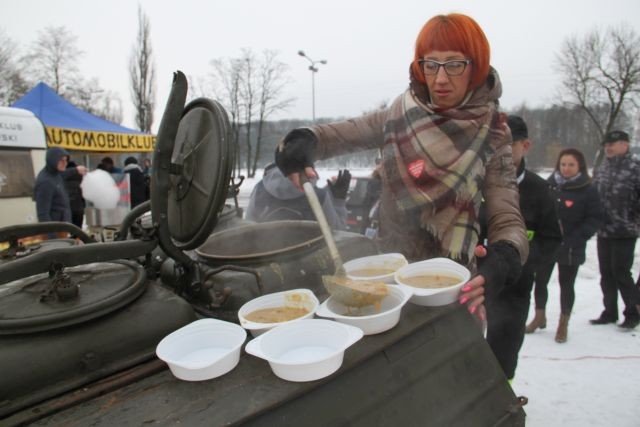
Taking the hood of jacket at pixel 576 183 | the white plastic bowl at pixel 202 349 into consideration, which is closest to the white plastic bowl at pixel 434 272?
the white plastic bowl at pixel 202 349

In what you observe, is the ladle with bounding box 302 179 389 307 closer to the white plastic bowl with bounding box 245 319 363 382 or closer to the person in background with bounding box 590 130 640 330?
the white plastic bowl with bounding box 245 319 363 382

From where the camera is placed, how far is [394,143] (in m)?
2.16

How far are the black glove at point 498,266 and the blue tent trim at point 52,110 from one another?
448 inches

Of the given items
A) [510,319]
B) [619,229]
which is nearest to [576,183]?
[619,229]

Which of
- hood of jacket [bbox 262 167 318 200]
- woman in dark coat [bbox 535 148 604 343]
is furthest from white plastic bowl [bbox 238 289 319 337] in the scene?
woman in dark coat [bbox 535 148 604 343]

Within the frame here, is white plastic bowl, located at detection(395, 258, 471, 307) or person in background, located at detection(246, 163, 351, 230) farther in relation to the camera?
person in background, located at detection(246, 163, 351, 230)

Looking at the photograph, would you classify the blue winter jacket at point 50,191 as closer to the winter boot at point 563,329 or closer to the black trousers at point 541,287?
the black trousers at point 541,287

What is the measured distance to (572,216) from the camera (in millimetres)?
4891

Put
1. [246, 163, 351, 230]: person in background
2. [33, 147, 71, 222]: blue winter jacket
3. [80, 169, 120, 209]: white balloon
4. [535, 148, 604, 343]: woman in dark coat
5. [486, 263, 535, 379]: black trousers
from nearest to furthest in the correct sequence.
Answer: [486, 263, 535, 379]: black trousers
[246, 163, 351, 230]: person in background
[535, 148, 604, 343]: woman in dark coat
[33, 147, 71, 222]: blue winter jacket
[80, 169, 120, 209]: white balloon

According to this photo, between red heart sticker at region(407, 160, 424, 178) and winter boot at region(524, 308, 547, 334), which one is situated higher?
red heart sticker at region(407, 160, 424, 178)

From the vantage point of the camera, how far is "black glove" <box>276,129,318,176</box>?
2018mm

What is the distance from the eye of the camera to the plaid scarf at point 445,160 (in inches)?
79.0

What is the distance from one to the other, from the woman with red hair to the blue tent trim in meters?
10.5

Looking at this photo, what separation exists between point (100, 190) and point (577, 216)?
8.65 metres
